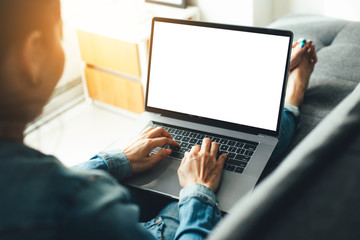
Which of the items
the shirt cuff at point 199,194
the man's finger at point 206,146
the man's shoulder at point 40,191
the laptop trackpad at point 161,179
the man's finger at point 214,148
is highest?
the man's shoulder at point 40,191

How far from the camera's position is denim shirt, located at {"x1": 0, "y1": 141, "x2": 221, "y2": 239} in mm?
480

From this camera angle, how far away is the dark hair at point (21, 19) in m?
0.52

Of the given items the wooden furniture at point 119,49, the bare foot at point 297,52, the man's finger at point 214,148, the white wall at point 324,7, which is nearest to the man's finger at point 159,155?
the man's finger at point 214,148

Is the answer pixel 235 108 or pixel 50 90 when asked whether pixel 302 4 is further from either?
pixel 50 90

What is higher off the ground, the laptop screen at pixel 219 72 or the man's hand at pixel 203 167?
the laptop screen at pixel 219 72

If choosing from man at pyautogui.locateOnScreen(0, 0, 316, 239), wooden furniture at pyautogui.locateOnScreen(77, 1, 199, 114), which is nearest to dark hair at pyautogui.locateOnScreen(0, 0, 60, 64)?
man at pyautogui.locateOnScreen(0, 0, 316, 239)

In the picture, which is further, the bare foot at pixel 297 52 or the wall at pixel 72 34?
the wall at pixel 72 34

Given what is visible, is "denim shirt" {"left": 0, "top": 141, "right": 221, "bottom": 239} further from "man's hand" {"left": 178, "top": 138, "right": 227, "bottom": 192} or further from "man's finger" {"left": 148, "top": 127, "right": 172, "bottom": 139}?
"man's finger" {"left": 148, "top": 127, "right": 172, "bottom": 139}

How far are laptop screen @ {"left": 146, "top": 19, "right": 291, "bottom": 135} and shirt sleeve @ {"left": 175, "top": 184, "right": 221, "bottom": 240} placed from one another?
0.33m

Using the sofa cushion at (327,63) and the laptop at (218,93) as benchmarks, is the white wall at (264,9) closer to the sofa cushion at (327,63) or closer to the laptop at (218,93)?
the sofa cushion at (327,63)

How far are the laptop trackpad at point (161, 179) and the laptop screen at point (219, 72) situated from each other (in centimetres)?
22

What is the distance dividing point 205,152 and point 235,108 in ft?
0.66

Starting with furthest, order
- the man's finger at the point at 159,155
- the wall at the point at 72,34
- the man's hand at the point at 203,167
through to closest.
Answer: the wall at the point at 72,34
the man's finger at the point at 159,155
the man's hand at the point at 203,167

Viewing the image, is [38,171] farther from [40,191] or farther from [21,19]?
[21,19]
